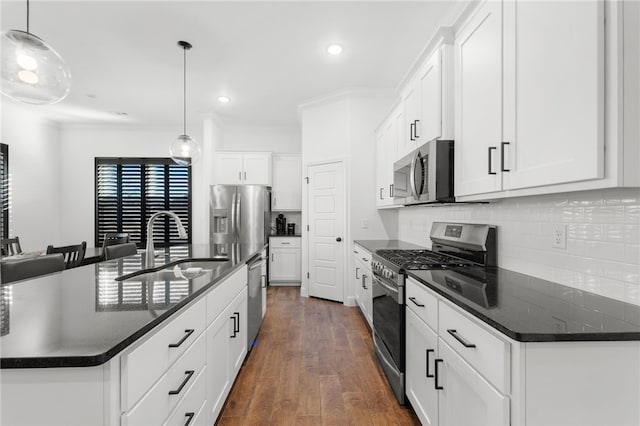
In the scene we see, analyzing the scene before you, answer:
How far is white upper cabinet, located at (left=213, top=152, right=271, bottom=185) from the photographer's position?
5.38 meters

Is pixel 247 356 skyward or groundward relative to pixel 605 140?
groundward

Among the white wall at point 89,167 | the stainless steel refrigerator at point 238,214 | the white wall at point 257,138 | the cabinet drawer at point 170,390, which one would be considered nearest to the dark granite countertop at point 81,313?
the cabinet drawer at point 170,390

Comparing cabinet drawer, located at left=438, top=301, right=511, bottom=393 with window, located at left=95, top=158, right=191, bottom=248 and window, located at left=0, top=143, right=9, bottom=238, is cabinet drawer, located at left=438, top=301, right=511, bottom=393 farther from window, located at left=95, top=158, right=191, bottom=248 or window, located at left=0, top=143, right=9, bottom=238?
window, located at left=0, top=143, right=9, bottom=238

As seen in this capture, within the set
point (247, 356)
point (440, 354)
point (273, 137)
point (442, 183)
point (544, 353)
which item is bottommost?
point (247, 356)

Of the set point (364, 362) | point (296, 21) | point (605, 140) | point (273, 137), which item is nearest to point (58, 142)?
point (273, 137)

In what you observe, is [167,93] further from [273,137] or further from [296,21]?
[296,21]

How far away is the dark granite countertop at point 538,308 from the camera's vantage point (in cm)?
88

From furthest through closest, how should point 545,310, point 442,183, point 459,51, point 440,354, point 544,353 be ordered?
point 442,183, point 459,51, point 440,354, point 545,310, point 544,353

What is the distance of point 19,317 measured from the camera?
0.96 m

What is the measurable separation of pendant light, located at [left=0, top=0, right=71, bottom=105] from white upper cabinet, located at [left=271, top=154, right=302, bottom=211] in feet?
12.7

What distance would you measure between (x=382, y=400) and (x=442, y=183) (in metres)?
1.48

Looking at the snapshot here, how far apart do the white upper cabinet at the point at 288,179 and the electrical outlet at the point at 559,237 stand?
433 cm

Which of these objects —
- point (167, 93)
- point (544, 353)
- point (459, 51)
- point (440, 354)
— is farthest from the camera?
point (167, 93)

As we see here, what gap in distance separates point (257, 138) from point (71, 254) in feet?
11.7
